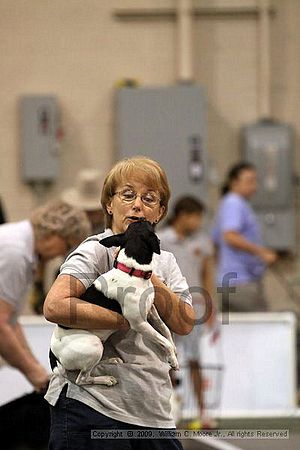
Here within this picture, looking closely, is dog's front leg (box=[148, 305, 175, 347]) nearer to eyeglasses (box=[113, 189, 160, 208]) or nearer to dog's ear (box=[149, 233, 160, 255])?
dog's ear (box=[149, 233, 160, 255])

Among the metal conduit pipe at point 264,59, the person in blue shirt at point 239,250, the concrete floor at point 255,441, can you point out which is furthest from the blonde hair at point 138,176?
the metal conduit pipe at point 264,59

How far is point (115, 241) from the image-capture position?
288cm

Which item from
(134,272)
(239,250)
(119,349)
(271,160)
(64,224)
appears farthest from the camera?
(271,160)

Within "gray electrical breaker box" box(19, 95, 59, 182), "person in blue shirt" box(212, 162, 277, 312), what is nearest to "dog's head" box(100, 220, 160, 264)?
"person in blue shirt" box(212, 162, 277, 312)

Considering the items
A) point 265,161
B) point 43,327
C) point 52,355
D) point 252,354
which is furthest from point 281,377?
point 52,355

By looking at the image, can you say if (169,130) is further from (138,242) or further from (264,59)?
(138,242)

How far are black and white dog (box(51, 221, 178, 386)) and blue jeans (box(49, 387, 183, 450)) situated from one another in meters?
0.07

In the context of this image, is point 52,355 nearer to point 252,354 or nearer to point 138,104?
point 252,354

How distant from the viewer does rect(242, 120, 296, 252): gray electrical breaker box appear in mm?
10125

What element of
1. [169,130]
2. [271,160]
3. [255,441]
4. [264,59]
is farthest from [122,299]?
[264,59]

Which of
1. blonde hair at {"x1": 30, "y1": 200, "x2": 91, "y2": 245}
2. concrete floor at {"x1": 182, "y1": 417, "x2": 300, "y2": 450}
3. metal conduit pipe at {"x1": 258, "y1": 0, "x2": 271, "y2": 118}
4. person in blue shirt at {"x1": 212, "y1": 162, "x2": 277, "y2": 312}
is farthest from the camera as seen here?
metal conduit pipe at {"x1": 258, "y1": 0, "x2": 271, "y2": 118}

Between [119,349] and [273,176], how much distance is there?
735 cm

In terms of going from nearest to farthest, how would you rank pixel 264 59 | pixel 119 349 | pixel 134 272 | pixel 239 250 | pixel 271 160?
pixel 134 272 < pixel 119 349 < pixel 239 250 < pixel 271 160 < pixel 264 59

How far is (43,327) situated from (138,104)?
10.5ft
